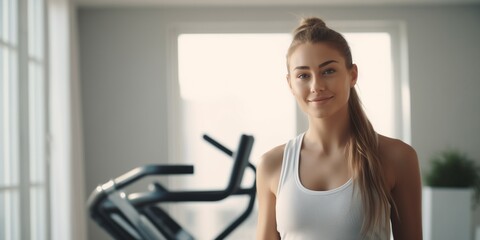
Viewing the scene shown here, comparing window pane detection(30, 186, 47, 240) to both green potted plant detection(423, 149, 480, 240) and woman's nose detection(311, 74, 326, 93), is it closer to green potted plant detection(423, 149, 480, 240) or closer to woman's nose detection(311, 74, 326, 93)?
green potted plant detection(423, 149, 480, 240)

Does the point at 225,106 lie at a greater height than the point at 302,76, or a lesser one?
greater

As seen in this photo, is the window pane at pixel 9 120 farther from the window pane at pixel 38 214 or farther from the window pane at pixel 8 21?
the window pane at pixel 38 214

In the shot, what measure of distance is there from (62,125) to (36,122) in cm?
60

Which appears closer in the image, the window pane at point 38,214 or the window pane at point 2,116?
the window pane at point 2,116

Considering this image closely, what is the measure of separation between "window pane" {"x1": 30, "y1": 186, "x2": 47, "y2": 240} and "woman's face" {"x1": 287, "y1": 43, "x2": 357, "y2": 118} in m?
3.13

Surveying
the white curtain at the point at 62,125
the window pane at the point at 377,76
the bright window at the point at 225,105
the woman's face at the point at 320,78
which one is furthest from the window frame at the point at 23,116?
the window pane at the point at 377,76

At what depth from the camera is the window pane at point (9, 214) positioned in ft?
10.2

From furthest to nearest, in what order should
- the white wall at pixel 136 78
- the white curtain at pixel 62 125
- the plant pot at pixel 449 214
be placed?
the white wall at pixel 136 78 < the plant pot at pixel 449 214 < the white curtain at pixel 62 125

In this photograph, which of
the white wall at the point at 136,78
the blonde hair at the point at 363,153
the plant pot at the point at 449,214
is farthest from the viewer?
the white wall at the point at 136,78

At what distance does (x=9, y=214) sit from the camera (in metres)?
3.23

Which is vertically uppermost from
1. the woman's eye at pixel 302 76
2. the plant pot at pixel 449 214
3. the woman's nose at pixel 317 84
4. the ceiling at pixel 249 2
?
the ceiling at pixel 249 2

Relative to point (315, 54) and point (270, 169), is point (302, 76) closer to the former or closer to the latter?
point (315, 54)

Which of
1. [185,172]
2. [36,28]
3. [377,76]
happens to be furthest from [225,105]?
[185,172]

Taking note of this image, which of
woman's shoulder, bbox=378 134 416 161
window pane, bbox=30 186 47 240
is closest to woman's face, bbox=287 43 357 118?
woman's shoulder, bbox=378 134 416 161
